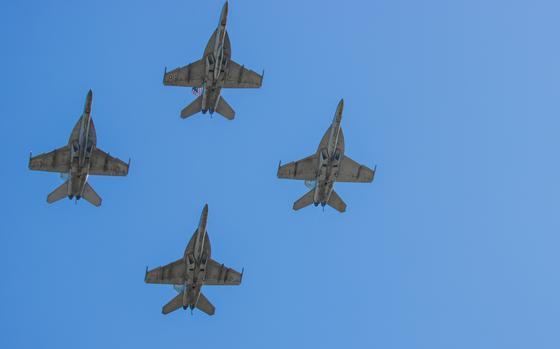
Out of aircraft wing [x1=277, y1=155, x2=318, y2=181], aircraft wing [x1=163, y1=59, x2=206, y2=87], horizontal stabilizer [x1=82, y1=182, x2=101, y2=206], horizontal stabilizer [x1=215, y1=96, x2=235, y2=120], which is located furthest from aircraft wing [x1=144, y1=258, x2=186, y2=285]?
aircraft wing [x1=163, y1=59, x2=206, y2=87]

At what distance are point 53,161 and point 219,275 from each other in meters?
17.6

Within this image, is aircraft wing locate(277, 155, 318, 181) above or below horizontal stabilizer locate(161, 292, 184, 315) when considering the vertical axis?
above

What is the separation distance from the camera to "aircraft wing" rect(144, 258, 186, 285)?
93.0 meters

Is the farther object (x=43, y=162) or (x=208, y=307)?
(x=208, y=307)

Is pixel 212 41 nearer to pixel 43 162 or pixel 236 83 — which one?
pixel 236 83

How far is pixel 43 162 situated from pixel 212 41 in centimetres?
1768

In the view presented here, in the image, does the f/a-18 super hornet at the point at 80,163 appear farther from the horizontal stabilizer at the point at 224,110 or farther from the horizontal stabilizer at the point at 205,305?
the horizontal stabilizer at the point at 205,305

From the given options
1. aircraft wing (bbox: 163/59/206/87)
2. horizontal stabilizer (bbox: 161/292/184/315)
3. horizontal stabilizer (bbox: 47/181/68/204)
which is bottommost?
horizontal stabilizer (bbox: 161/292/184/315)

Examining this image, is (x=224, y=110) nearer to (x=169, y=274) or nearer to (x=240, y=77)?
(x=240, y=77)

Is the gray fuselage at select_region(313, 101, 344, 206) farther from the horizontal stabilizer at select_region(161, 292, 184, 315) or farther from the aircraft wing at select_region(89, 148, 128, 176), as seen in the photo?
the aircraft wing at select_region(89, 148, 128, 176)

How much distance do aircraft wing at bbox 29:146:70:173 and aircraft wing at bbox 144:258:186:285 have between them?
470 inches

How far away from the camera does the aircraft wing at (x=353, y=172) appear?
9369 cm

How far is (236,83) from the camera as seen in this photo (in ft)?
310

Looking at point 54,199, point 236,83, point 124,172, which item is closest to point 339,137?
point 236,83
